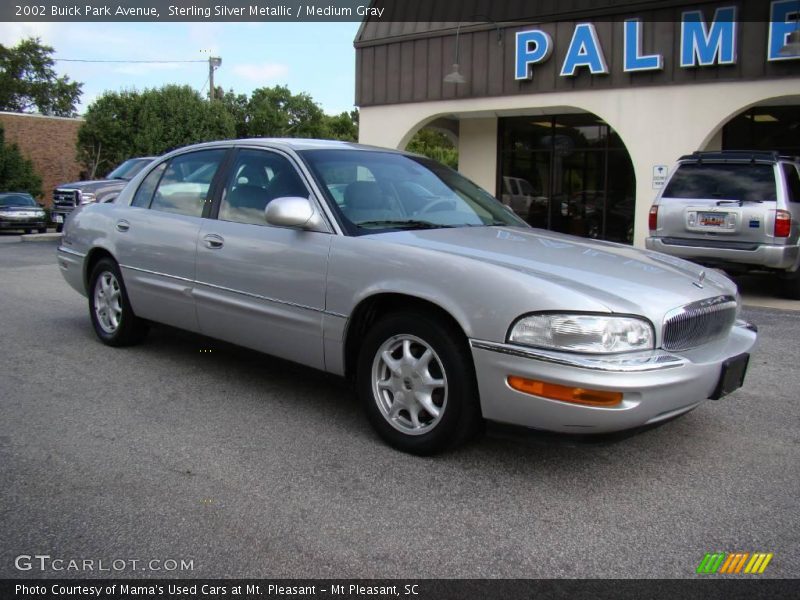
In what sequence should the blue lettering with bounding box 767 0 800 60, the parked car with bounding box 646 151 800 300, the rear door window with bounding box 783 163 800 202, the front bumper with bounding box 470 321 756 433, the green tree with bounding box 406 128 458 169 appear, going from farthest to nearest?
the green tree with bounding box 406 128 458 169, the blue lettering with bounding box 767 0 800 60, the rear door window with bounding box 783 163 800 202, the parked car with bounding box 646 151 800 300, the front bumper with bounding box 470 321 756 433

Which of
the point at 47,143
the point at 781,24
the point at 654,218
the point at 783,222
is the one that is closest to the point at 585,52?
the point at 781,24

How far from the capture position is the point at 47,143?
38.0 m

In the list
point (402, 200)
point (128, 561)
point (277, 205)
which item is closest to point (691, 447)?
point (402, 200)

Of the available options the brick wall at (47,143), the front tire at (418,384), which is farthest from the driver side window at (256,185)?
the brick wall at (47,143)

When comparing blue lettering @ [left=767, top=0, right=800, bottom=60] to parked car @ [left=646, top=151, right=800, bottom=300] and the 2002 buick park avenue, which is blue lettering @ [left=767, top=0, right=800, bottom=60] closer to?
parked car @ [left=646, top=151, right=800, bottom=300]

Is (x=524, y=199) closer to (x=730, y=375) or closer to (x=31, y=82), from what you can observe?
(x=730, y=375)

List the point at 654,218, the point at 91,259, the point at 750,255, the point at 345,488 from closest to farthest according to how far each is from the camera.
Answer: the point at 345,488 → the point at 91,259 → the point at 750,255 → the point at 654,218

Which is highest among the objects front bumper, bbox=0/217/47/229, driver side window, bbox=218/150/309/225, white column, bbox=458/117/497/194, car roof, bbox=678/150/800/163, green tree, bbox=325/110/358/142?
green tree, bbox=325/110/358/142

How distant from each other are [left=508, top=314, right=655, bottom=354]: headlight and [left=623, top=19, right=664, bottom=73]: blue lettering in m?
10.8

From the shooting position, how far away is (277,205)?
13.2ft

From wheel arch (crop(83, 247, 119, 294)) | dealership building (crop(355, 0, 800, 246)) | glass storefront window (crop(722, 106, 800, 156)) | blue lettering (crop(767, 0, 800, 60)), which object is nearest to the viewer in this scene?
wheel arch (crop(83, 247, 119, 294))

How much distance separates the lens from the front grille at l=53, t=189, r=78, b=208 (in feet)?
55.5

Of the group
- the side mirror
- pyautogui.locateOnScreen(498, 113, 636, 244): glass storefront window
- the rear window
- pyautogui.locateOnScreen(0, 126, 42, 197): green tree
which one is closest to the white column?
pyautogui.locateOnScreen(498, 113, 636, 244): glass storefront window

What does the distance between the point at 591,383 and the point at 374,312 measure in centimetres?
130
